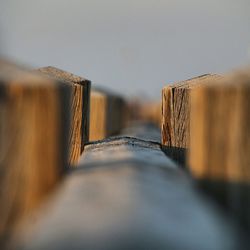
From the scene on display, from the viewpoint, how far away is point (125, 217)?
146 centimetres

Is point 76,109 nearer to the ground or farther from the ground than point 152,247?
farther from the ground

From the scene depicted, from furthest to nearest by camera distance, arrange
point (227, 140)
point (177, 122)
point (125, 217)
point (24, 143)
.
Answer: point (177, 122), point (227, 140), point (24, 143), point (125, 217)

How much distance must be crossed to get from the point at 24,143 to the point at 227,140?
0.63 meters

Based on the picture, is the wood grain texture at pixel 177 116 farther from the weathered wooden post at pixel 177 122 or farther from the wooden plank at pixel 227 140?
the wooden plank at pixel 227 140

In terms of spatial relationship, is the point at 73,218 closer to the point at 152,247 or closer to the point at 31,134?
the point at 152,247

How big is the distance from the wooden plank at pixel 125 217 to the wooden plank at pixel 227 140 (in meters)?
0.10

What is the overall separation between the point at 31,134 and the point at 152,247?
0.63 metres

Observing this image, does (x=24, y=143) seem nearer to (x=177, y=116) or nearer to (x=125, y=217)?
(x=125, y=217)

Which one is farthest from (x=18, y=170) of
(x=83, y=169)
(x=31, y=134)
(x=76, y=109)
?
(x=76, y=109)

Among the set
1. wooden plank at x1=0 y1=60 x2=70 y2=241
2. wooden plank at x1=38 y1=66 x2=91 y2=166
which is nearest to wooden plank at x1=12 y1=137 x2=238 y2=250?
wooden plank at x1=0 y1=60 x2=70 y2=241

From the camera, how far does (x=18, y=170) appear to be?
5.89 feet

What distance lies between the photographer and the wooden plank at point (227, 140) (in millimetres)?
1886

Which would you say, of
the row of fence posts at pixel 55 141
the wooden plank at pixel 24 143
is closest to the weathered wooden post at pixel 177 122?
the row of fence posts at pixel 55 141

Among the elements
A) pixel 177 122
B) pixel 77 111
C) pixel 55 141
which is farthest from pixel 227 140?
pixel 77 111
